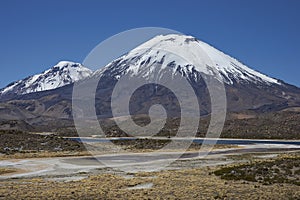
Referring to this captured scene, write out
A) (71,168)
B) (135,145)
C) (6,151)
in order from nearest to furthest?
(71,168), (6,151), (135,145)

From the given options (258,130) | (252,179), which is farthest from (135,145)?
(258,130)

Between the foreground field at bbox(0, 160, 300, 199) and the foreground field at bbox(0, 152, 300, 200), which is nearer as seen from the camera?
the foreground field at bbox(0, 160, 300, 199)

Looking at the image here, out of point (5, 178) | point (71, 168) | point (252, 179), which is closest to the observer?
point (252, 179)

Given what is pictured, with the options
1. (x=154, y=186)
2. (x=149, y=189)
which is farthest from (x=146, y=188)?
(x=154, y=186)

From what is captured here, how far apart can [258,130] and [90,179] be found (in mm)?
113294

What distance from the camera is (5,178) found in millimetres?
35500

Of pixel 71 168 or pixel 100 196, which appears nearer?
pixel 100 196

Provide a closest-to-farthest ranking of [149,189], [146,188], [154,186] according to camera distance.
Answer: [149,189] < [146,188] < [154,186]

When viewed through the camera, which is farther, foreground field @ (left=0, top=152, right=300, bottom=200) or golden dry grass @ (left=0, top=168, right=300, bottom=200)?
foreground field @ (left=0, top=152, right=300, bottom=200)

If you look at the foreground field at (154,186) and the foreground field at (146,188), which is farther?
the foreground field at (154,186)

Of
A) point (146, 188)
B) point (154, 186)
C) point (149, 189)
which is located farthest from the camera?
point (154, 186)

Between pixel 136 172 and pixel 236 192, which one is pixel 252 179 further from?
pixel 136 172

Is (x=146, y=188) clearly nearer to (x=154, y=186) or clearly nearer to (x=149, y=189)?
(x=149, y=189)

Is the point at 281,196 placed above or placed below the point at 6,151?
below
